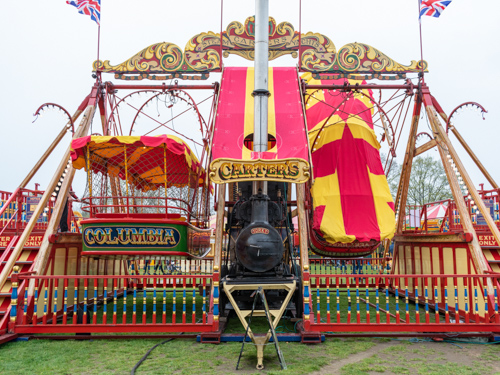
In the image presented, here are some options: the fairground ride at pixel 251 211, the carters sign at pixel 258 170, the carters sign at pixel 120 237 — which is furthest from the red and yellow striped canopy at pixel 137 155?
the carters sign at pixel 258 170

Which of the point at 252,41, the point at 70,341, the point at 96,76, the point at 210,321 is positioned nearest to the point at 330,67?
the point at 252,41

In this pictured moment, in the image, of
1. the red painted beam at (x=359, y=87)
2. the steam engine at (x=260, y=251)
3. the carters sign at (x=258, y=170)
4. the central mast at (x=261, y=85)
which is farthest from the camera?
the red painted beam at (x=359, y=87)

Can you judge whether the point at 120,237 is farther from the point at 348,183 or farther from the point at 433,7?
the point at 433,7

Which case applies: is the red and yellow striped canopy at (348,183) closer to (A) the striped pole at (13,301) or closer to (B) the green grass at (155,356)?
(B) the green grass at (155,356)

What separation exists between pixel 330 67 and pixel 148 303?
7.38 m

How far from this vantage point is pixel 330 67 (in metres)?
9.10

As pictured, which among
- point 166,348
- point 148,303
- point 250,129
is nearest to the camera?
point 166,348

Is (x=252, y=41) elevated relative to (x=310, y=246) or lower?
elevated

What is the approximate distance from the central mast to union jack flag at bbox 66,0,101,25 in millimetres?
3625

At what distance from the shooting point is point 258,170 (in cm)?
603

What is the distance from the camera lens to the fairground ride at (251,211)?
251 inches

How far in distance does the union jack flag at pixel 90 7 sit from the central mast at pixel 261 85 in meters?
3.62

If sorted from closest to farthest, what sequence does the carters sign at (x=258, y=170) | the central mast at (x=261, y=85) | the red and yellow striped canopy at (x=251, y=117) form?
the carters sign at (x=258, y=170), the central mast at (x=261, y=85), the red and yellow striped canopy at (x=251, y=117)

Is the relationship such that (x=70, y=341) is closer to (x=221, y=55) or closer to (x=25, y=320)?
(x=25, y=320)
